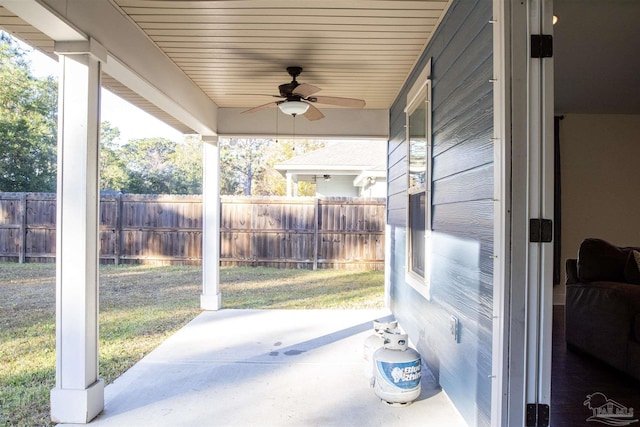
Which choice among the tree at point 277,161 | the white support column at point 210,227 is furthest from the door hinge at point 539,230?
the tree at point 277,161

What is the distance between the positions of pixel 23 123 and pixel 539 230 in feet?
43.2

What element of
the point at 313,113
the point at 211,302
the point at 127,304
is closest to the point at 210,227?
the point at 211,302

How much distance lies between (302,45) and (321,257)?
20.6 feet

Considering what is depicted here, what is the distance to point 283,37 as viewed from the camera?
323 centimetres

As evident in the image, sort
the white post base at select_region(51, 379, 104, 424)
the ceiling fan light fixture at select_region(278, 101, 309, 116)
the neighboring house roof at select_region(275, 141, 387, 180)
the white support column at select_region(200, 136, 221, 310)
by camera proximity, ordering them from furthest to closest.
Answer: the neighboring house roof at select_region(275, 141, 387, 180) < the white support column at select_region(200, 136, 221, 310) < the ceiling fan light fixture at select_region(278, 101, 309, 116) < the white post base at select_region(51, 379, 104, 424)

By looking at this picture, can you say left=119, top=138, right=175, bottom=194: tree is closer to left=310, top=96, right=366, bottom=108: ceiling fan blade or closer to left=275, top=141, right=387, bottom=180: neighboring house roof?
left=275, top=141, right=387, bottom=180: neighboring house roof

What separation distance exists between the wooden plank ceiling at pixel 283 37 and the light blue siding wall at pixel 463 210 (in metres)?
0.31

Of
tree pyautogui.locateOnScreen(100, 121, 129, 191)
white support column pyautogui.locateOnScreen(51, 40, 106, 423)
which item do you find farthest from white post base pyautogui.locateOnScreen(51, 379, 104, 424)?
tree pyautogui.locateOnScreen(100, 121, 129, 191)

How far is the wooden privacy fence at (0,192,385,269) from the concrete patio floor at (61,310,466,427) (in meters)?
4.74

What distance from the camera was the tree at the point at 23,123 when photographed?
11.1 meters

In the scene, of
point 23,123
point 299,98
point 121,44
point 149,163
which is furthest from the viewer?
point 149,163

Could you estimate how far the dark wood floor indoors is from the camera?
8.05 feet

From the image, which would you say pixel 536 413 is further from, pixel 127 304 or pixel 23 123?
pixel 23 123

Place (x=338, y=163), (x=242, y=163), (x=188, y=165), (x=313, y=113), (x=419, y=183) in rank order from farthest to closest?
(x=188, y=165) < (x=242, y=163) < (x=338, y=163) < (x=313, y=113) < (x=419, y=183)
